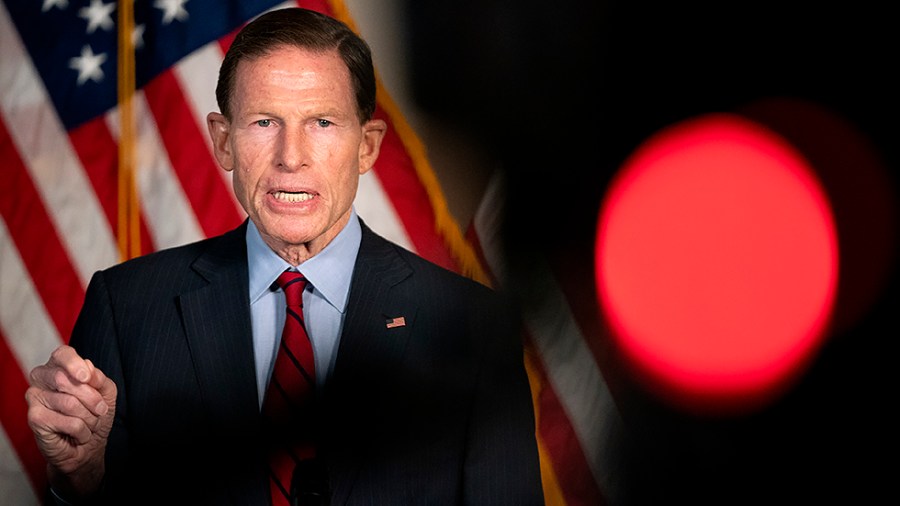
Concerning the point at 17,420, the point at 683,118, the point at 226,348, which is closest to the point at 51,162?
the point at 17,420

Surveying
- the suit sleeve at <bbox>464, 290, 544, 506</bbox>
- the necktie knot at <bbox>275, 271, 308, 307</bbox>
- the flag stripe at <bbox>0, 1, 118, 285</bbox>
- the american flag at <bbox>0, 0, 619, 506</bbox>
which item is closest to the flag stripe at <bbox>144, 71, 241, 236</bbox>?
the american flag at <bbox>0, 0, 619, 506</bbox>

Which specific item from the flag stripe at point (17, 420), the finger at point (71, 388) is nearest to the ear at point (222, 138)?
the finger at point (71, 388)

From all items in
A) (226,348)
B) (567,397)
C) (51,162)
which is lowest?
(567,397)

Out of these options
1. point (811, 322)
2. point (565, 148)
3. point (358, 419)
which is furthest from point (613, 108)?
point (358, 419)

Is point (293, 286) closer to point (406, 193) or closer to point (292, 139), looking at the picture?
point (292, 139)

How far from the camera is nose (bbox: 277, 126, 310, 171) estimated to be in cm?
109

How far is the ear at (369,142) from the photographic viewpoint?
1.17 metres

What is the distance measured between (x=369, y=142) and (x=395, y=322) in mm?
221

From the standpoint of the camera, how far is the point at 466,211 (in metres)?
1.56

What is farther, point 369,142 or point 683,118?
point 683,118

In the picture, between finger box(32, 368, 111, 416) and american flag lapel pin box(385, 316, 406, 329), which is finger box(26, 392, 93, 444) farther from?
american flag lapel pin box(385, 316, 406, 329)

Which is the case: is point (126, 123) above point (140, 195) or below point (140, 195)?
above

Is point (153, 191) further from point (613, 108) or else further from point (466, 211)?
point (613, 108)

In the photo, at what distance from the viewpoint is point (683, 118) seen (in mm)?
1617
